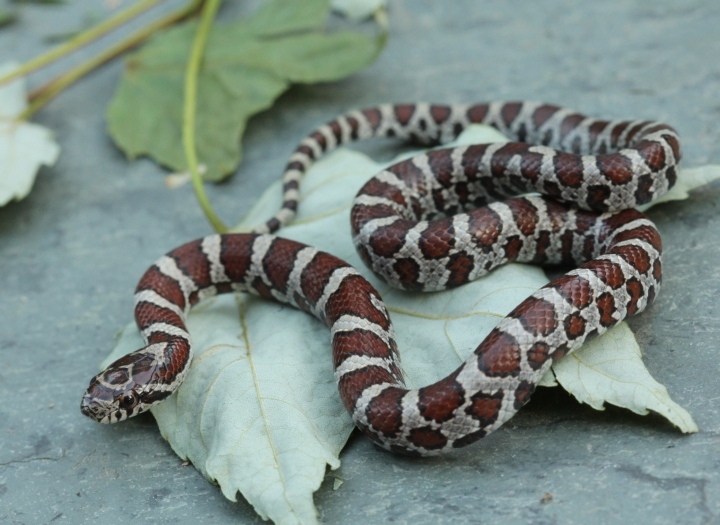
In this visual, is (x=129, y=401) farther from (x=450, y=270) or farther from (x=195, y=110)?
(x=195, y=110)

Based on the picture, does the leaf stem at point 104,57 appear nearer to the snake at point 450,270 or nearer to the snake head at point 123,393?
the snake at point 450,270

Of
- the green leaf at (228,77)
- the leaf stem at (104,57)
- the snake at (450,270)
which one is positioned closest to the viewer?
the snake at (450,270)

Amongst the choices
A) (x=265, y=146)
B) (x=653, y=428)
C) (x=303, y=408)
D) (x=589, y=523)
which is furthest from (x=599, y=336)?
(x=265, y=146)

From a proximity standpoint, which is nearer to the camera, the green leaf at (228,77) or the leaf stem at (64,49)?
the green leaf at (228,77)

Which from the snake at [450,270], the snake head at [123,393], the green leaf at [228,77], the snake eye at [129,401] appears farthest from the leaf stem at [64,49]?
the snake eye at [129,401]

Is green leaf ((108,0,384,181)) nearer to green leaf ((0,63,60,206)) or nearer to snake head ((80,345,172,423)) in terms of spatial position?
green leaf ((0,63,60,206))

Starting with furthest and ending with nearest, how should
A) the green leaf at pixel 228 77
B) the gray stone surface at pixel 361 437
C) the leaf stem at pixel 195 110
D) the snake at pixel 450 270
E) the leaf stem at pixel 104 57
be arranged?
the leaf stem at pixel 104 57 → the green leaf at pixel 228 77 → the leaf stem at pixel 195 110 → the snake at pixel 450 270 → the gray stone surface at pixel 361 437
